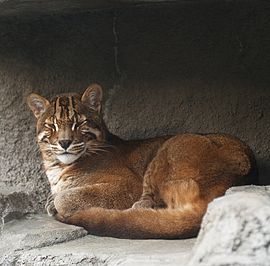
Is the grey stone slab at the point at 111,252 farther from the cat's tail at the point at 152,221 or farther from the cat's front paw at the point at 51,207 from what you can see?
the cat's front paw at the point at 51,207

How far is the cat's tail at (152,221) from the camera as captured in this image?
370 centimetres

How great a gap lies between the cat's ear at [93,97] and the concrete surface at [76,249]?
707 mm

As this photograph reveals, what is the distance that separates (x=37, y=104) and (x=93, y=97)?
29cm

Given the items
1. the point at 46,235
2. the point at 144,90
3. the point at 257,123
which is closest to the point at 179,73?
the point at 144,90

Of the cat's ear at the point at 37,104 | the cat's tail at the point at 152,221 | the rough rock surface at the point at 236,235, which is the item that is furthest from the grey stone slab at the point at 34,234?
the rough rock surface at the point at 236,235

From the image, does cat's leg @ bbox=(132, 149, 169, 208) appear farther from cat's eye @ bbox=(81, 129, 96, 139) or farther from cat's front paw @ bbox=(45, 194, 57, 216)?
cat's front paw @ bbox=(45, 194, 57, 216)

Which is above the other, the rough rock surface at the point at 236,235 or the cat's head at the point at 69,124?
the cat's head at the point at 69,124

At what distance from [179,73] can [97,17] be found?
547 mm

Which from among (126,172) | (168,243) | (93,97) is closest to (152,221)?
(168,243)

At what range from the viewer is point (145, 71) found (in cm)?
480

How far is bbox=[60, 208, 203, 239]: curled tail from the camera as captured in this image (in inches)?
146

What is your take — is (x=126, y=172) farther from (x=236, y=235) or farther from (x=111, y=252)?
(x=236, y=235)

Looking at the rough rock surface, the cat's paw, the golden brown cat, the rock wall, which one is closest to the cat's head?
the golden brown cat

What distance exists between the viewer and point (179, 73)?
4758 mm
